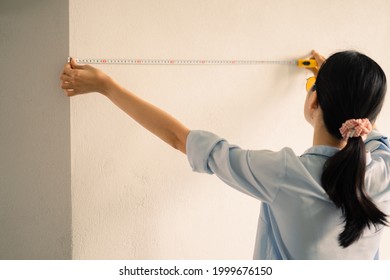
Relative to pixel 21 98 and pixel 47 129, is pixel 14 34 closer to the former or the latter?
pixel 21 98

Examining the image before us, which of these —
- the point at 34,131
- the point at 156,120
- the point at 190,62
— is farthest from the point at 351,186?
the point at 34,131

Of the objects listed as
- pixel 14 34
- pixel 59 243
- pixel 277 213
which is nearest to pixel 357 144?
pixel 277 213

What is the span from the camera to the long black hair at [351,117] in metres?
0.75

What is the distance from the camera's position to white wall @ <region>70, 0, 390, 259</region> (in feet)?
3.40

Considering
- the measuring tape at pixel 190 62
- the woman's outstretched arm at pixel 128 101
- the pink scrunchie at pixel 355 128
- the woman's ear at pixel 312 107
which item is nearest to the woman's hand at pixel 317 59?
the measuring tape at pixel 190 62

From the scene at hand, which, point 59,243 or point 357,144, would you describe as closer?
point 357,144

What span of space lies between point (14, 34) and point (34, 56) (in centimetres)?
10

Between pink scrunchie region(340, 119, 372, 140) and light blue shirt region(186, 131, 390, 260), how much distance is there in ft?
0.20

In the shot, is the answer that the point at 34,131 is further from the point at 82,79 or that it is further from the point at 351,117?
the point at 351,117

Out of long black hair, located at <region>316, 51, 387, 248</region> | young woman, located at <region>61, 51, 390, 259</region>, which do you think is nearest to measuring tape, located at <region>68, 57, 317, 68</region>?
young woman, located at <region>61, 51, 390, 259</region>

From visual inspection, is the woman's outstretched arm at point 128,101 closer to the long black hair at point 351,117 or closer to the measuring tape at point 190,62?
the measuring tape at point 190,62

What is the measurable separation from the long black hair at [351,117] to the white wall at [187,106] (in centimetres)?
44

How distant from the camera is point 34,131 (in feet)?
3.44
